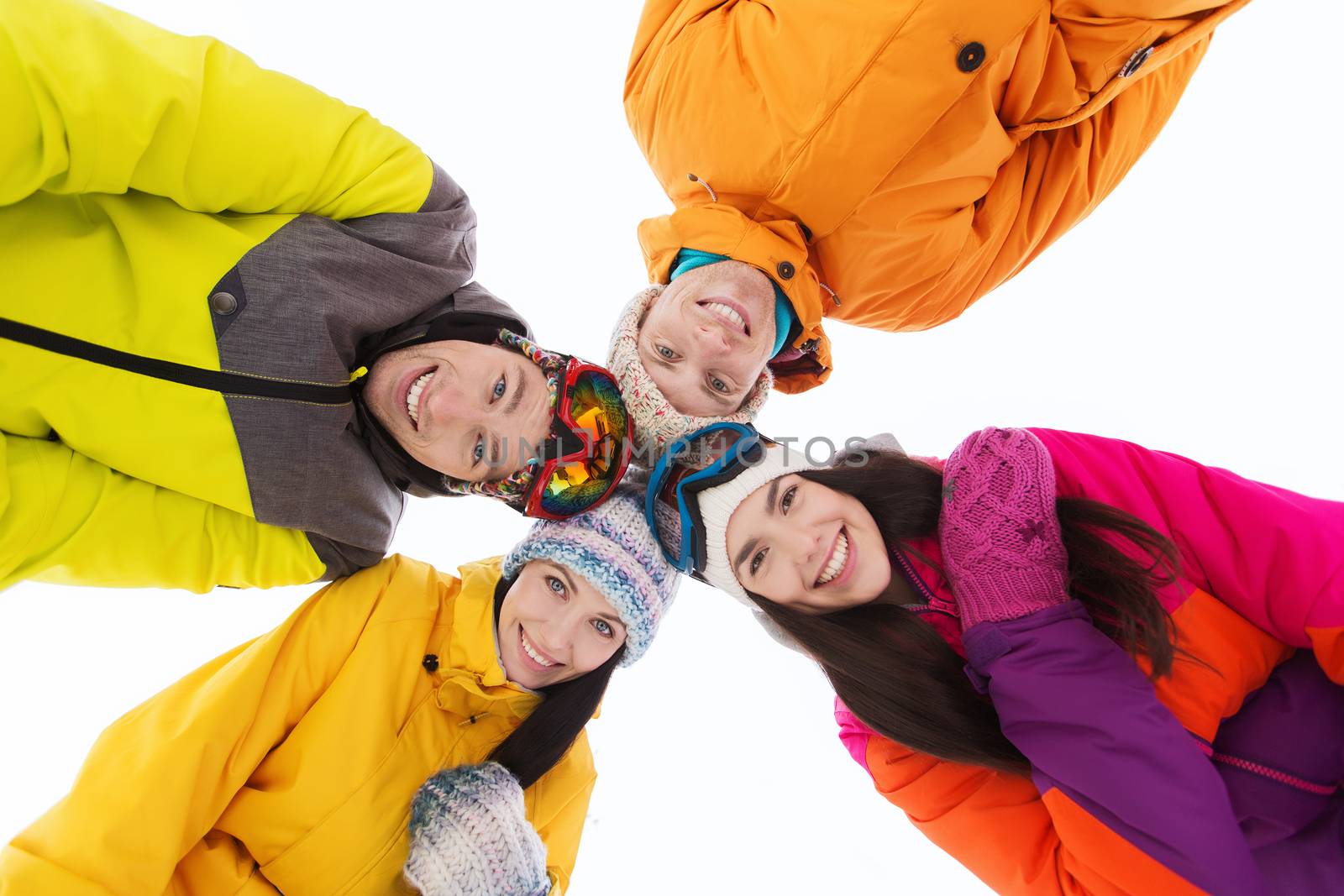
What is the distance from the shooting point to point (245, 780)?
3.75 ft

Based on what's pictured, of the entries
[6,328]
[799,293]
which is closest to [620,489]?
[799,293]

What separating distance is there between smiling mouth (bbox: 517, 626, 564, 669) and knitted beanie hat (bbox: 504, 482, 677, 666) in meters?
0.12

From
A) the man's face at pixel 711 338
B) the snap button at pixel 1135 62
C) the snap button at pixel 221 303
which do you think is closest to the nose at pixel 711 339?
the man's face at pixel 711 338

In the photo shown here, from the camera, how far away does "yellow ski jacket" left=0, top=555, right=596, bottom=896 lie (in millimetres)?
1021

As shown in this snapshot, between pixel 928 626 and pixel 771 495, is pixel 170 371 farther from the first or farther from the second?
pixel 928 626

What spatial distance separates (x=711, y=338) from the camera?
1280 mm

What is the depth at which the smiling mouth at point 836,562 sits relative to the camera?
1.13 meters

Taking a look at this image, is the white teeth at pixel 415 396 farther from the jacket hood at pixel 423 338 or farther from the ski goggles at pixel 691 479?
the ski goggles at pixel 691 479

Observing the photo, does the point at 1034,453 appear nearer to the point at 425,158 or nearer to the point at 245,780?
the point at 425,158

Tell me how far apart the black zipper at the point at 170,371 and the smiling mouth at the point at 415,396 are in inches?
4.2

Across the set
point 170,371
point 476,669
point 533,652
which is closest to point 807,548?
point 533,652

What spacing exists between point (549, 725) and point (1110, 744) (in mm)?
838

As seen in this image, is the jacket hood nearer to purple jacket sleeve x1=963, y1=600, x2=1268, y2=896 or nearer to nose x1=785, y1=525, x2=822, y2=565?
nose x1=785, y1=525, x2=822, y2=565

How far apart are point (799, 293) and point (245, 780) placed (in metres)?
1.20
